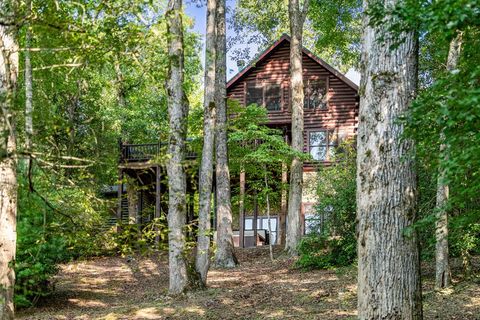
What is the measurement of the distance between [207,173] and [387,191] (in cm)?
801

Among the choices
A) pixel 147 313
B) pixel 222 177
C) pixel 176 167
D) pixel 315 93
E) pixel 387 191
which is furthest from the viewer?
pixel 315 93

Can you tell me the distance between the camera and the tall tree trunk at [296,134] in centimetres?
1850

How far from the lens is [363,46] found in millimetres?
5742

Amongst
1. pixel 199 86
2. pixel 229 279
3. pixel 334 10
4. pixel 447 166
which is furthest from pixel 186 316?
pixel 199 86

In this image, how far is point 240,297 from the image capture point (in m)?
11.5

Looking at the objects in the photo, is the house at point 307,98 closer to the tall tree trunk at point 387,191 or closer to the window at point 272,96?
the window at point 272,96

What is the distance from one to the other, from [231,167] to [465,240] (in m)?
11.7

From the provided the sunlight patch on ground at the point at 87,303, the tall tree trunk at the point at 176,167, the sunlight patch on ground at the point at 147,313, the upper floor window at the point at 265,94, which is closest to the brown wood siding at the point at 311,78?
the upper floor window at the point at 265,94

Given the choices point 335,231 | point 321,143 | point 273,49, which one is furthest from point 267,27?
point 335,231

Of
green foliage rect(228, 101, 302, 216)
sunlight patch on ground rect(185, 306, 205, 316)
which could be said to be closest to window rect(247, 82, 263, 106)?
green foliage rect(228, 101, 302, 216)

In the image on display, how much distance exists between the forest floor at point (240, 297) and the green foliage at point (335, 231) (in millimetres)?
589

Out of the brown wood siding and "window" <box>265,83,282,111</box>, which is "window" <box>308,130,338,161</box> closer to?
the brown wood siding

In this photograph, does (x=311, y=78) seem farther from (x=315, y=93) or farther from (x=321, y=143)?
(x=321, y=143)

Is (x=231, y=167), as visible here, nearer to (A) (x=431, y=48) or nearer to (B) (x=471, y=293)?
(A) (x=431, y=48)
